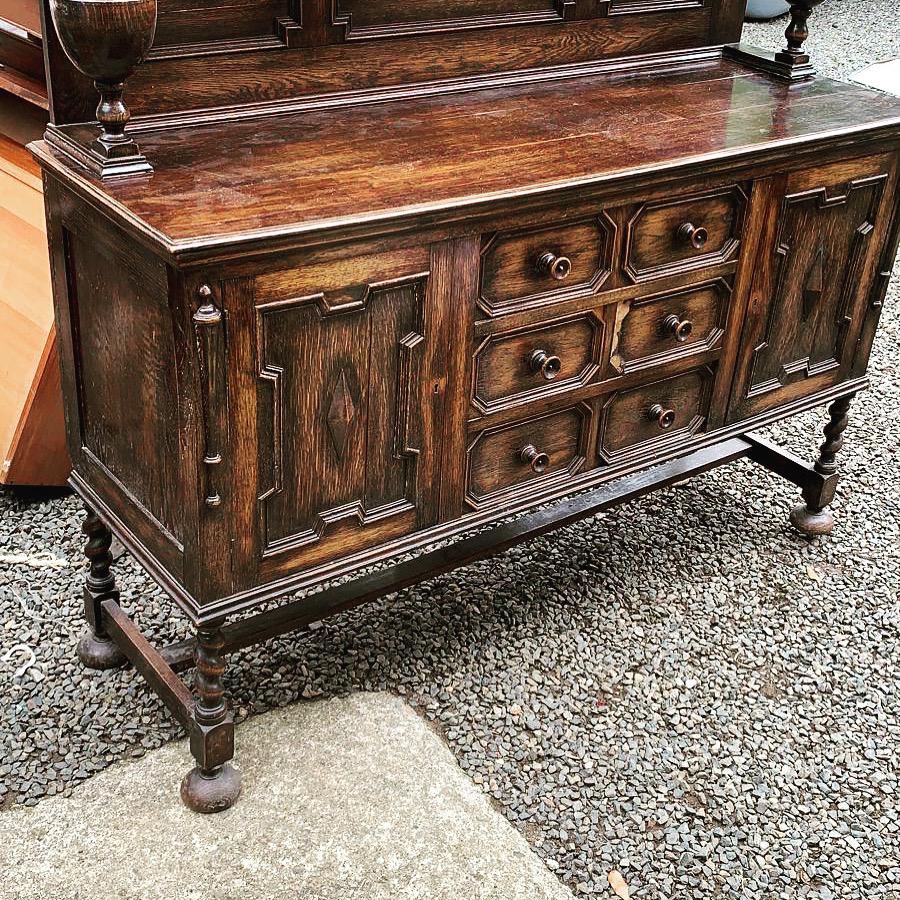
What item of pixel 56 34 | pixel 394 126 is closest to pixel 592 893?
pixel 394 126

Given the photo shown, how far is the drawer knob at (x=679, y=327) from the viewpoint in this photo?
9.64 feet

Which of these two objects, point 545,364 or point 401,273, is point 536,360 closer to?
point 545,364

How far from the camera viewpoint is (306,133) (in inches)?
105

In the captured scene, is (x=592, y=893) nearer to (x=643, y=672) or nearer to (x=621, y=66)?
(x=643, y=672)

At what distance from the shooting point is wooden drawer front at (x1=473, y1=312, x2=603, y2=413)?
2.67 meters

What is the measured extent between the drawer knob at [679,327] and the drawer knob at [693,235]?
180 mm

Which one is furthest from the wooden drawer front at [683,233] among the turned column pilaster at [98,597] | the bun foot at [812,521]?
the turned column pilaster at [98,597]

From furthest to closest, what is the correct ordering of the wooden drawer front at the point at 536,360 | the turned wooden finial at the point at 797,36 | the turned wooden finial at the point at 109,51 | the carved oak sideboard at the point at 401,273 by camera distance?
the turned wooden finial at the point at 797,36
the wooden drawer front at the point at 536,360
the carved oak sideboard at the point at 401,273
the turned wooden finial at the point at 109,51

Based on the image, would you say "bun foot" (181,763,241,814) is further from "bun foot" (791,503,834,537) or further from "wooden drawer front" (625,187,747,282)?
"bun foot" (791,503,834,537)

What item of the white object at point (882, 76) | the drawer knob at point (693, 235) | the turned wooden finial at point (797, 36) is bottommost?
the white object at point (882, 76)

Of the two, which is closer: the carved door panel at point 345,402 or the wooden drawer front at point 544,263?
the carved door panel at point 345,402

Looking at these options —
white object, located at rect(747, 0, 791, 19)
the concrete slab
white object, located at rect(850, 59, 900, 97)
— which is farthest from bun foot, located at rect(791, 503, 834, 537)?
white object, located at rect(747, 0, 791, 19)

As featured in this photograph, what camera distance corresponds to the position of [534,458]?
9.39 ft

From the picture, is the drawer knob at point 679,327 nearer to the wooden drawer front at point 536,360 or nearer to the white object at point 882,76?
the wooden drawer front at point 536,360
